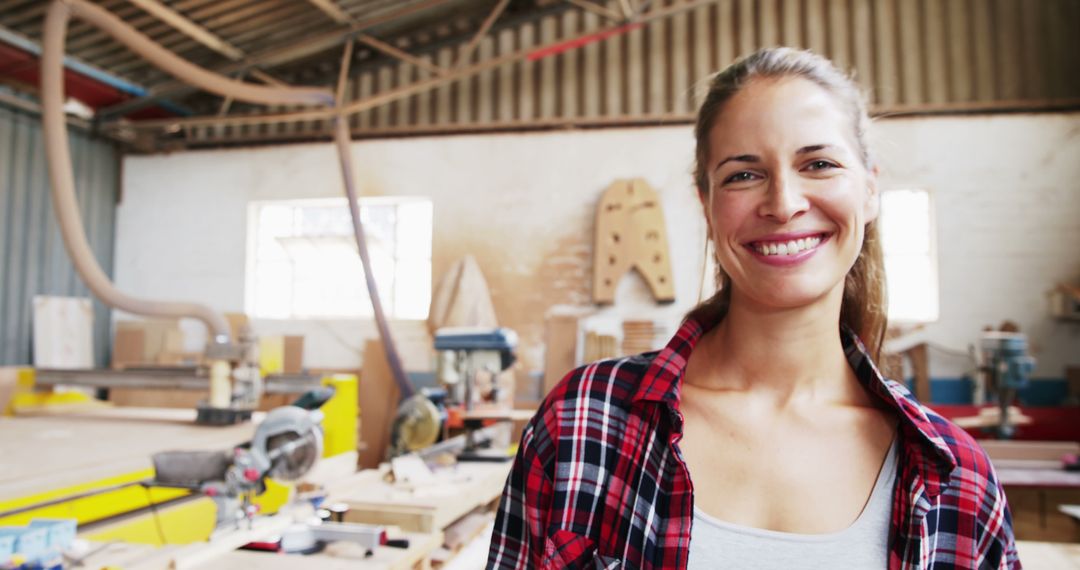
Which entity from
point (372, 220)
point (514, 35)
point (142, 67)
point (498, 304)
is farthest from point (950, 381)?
point (142, 67)

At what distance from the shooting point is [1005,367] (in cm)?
355

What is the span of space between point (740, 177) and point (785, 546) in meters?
0.47

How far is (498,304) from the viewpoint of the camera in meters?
5.77

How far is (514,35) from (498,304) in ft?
7.41

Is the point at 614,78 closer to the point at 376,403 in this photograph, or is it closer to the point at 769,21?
the point at 769,21

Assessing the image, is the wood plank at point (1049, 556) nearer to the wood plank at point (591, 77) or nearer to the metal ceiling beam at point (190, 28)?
the wood plank at point (591, 77)

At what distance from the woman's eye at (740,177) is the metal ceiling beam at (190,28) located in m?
4.79

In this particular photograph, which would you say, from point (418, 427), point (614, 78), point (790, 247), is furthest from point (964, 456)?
point (614, 78)

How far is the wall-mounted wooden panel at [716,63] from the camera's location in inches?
210

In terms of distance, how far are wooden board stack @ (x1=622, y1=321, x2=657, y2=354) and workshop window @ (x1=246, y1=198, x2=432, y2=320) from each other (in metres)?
A: 1.68

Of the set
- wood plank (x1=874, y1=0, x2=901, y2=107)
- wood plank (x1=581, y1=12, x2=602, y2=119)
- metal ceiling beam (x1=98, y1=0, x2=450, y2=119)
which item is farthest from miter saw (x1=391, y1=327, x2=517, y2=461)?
wood plank (x1=874, y1=0, x2=901, y2=107)

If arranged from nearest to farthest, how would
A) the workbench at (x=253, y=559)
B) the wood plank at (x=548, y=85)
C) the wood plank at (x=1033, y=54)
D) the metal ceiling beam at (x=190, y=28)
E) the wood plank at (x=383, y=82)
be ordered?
the workbench at (x=253, y=559)
the metal ceiling beam at (x=190, y=28)
the wood plank at (x=1033, y=54)
the wood plank at (x=548, y=85)
the wood plank at (x=383, y=82)

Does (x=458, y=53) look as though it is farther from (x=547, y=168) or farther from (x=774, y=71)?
(x=774, y=71)

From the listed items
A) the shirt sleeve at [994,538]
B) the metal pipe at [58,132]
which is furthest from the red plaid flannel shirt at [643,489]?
the metal pipe at [58,132]
